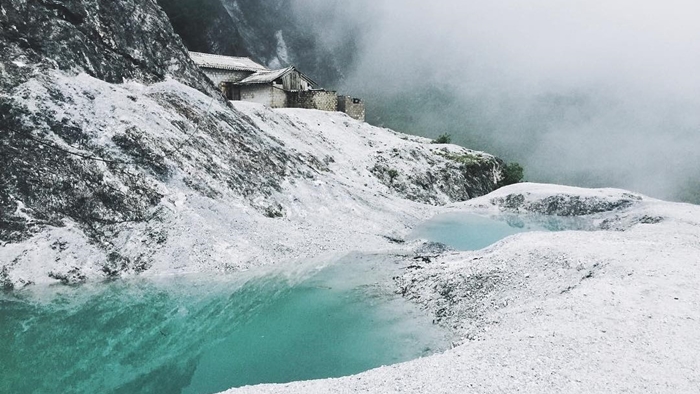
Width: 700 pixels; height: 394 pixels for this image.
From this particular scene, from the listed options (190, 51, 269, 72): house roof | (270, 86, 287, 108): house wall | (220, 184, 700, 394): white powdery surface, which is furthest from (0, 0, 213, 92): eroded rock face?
(220, 184, 700, 394): white powdery surface

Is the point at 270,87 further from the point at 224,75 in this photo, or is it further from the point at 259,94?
the point at 224,75

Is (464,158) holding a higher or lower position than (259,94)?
lower

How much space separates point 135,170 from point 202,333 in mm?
13954

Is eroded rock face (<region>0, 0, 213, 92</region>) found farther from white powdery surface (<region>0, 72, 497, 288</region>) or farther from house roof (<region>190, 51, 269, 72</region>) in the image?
house roof (<region>190, 51, 269, 72</region>)

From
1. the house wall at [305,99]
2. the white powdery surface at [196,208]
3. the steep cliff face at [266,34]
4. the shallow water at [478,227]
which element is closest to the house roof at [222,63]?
the house wall at [305,99]

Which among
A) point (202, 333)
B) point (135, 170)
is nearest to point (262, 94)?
point (135, 170)

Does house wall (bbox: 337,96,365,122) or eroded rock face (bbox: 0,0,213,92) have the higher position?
house wall (bbox: 337,96,365,122)

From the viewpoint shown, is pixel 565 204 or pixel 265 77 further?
pixel 265 77

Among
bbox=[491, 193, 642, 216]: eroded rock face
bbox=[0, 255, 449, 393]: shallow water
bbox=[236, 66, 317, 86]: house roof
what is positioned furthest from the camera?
bbox=[236, 66, 317, 86]: house roof

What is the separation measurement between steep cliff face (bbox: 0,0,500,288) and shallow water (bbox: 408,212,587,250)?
2.15 meters

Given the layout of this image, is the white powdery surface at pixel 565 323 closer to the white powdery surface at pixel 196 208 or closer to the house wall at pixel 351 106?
the white powdery surface at pixel 196 208

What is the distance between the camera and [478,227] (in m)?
40.8

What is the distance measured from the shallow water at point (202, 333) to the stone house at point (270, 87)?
136 feet

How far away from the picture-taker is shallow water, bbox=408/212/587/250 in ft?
112
